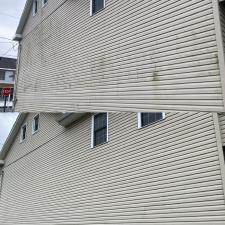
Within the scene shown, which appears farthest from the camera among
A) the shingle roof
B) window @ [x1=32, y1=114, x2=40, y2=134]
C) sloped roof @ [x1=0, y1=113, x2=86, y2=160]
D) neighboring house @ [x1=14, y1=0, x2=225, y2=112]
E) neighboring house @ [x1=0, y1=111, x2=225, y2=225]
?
the shingle roof

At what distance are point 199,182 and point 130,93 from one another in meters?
3.17

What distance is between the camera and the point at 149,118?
527 inches

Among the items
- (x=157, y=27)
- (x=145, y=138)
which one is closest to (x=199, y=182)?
(x=145, y=138)

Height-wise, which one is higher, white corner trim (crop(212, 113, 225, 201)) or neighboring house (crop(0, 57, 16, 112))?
neighboring house (crop(0, 57, 16, 112))

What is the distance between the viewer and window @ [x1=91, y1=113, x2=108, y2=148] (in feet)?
50.5

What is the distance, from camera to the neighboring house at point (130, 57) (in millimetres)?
9336

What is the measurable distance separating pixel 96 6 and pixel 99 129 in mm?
4855

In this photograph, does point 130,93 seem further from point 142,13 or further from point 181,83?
point 142,13

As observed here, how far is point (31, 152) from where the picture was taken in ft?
70.4

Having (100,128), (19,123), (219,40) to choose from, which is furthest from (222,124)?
(19,123)

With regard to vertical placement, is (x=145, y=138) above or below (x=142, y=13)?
below

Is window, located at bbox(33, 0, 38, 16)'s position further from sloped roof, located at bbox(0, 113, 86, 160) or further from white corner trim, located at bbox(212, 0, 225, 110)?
white corner trim, located at bbox(212, 0, 225, 110)

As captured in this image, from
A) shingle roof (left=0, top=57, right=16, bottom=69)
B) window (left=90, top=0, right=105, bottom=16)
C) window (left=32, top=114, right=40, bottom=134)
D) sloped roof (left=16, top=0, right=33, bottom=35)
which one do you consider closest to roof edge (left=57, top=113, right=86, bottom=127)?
window (left=32, top=114, right=40, bottom=134)

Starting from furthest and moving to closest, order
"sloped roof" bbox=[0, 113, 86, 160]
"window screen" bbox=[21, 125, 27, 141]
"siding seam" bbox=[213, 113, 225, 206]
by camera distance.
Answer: "window screen" bbox=[21, 125, 27, 141], "sloped roof" bbox=[0, 113, 86, 160], "siding seam" bbox=[213, 113, 225, 206]
